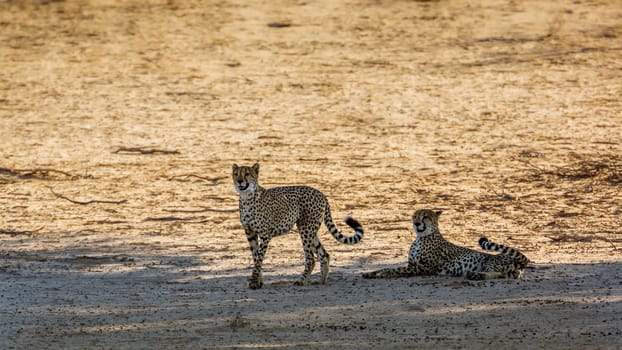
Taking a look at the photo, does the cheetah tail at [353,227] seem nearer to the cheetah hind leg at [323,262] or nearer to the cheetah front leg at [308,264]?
the cheetah hind leg at [323,262]

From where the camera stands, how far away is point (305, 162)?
1773cm

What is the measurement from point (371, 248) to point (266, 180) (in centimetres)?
298

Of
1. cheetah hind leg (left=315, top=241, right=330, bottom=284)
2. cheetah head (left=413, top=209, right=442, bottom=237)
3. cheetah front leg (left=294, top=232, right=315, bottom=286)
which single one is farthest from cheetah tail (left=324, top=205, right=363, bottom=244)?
cheetah head (left=413, top=209, right=442, bottom=237)

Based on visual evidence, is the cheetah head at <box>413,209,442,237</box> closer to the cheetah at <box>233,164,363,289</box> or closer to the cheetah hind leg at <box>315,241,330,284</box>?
the cheetah at <box>233,164,363,289</box>

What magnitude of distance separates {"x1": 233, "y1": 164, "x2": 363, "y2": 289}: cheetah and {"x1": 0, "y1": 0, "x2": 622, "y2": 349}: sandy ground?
34 centimetres

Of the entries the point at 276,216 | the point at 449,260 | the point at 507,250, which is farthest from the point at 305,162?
the point at 507,250

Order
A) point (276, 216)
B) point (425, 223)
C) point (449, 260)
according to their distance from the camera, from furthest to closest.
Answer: point (425, 223) → point (449, 260) → point (276, 216)

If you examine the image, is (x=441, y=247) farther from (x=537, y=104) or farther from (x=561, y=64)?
(x=561, y=64)

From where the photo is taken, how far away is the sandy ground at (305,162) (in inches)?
449

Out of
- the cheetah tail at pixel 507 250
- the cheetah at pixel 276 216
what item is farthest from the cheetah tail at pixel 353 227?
the cheetah tail at pixel 507 250

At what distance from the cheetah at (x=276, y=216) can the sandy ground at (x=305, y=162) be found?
34 centimetres

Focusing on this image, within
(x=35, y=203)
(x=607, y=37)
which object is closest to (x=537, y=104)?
(x=607, y=37)

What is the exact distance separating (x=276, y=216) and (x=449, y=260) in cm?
178

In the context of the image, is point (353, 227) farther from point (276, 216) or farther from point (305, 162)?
point (305, 162)
